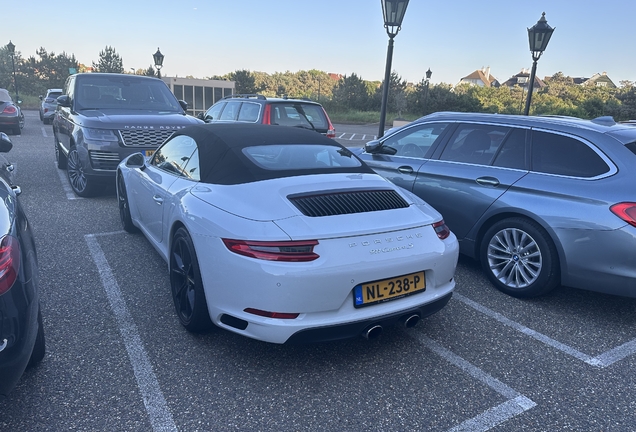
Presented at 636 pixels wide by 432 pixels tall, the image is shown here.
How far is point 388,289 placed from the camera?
2.77 m

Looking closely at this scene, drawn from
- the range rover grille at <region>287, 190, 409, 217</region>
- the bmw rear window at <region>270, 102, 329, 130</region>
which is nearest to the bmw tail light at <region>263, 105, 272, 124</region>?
the bmw rear window at <region>270, 102, 329, 130</region>

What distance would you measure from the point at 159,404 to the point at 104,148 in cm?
498

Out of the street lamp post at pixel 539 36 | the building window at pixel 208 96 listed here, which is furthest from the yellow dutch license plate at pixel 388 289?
the building window at pixel 208 96

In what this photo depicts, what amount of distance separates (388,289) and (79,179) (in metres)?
6.01

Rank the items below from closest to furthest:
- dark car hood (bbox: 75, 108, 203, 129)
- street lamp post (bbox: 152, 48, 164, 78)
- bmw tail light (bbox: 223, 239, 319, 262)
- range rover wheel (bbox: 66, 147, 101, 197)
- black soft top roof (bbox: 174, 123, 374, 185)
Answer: bmw tail light (bbox: 223, 239, 319, 262)
black soft top roof (bbox: 174, 123, 374, 185)
dark car hood (bbox: 75, 108, 203, 129)
range rover wheel (bbox: 66, 147, 101, 197)
street lamp post (bbox: 152, 48, 164, 78)

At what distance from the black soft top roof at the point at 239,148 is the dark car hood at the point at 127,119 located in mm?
2954

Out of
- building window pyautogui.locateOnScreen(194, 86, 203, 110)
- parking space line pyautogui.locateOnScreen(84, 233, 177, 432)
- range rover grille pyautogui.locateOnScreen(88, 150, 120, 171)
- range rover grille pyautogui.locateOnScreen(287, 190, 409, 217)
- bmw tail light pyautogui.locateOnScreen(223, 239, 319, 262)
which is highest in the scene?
building window pyautogui.locateOnScreen(194, 86, 203, 110)

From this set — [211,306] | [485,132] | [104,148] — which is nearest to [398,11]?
[485,132]

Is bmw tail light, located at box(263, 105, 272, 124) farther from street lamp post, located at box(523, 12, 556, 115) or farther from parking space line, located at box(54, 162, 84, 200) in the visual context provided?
street lamp post, located at box(523, 12, 556, 115)

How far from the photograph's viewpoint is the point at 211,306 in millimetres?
2896

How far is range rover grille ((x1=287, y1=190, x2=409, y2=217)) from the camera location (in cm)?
286

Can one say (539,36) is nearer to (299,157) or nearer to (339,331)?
(299,157)

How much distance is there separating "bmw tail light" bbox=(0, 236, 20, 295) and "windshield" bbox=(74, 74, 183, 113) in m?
6.05

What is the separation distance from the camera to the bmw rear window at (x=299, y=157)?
3439mm
